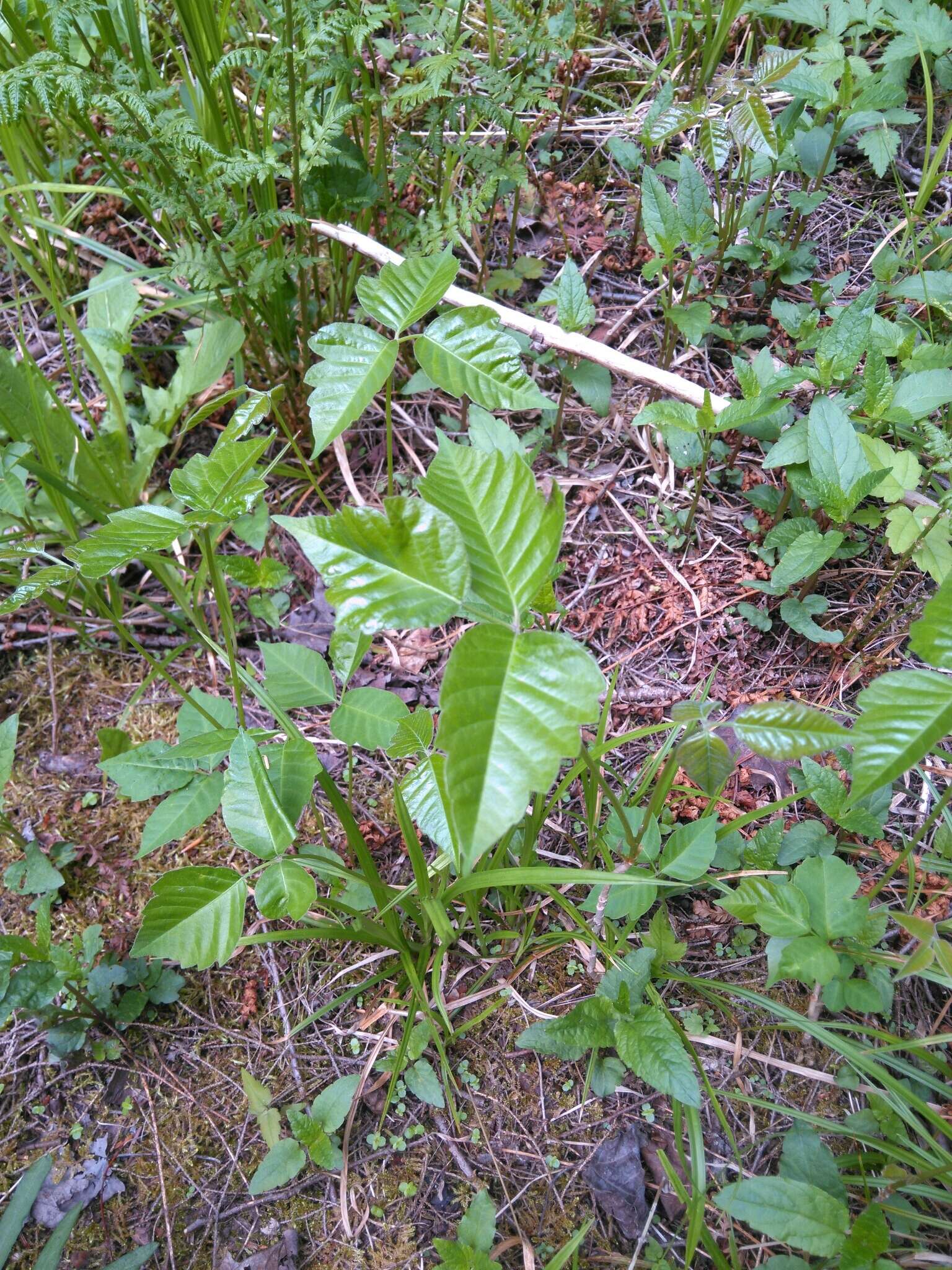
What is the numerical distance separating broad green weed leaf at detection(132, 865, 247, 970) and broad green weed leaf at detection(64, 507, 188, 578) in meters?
0.46

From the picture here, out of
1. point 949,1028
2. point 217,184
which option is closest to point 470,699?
point 949,1028

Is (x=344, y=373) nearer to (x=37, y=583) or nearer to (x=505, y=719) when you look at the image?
(x=37, y=583)

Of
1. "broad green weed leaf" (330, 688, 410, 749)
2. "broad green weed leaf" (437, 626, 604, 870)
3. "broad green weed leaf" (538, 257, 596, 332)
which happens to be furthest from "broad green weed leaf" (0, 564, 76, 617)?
"broad green weed leaf" (538, 257, 596, 332)

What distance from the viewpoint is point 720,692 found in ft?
5.62

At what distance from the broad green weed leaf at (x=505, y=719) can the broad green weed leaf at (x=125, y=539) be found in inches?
22.3

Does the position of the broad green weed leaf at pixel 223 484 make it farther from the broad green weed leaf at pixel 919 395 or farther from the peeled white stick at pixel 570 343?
the broad green weed leaf at pixel 919 395

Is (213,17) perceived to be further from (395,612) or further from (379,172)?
(395,612)

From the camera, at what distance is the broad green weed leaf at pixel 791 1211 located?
3.70 ft

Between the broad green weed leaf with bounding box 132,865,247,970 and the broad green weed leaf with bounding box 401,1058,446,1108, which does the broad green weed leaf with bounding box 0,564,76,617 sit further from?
the broad green weed leaf with bounding box 401,1058,446,1108

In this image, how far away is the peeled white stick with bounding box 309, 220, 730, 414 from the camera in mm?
1828

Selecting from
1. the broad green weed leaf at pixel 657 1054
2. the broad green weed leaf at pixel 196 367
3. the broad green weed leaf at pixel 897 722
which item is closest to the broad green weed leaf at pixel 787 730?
the broad green weed leaf at pixel 897 722

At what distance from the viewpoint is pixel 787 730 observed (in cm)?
99

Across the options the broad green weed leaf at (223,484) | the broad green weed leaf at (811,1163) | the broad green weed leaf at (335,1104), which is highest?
the broad green weed leaf at (223,484)

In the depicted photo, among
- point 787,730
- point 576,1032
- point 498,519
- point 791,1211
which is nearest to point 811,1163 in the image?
point 791,1211
